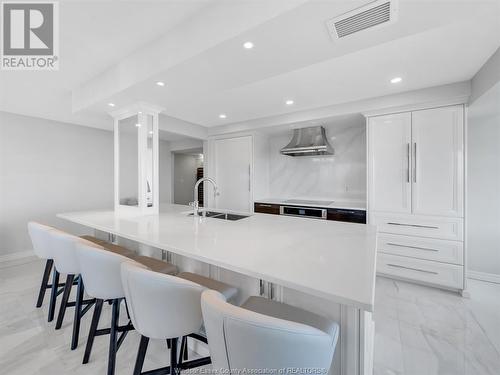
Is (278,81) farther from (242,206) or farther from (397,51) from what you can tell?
(242,206)

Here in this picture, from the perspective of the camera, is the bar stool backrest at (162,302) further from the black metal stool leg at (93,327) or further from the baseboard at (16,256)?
the baseboard at (16,256)

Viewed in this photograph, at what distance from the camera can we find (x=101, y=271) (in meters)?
1.23

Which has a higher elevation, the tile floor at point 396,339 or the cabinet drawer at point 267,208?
the cabinet drawer at point 267,208

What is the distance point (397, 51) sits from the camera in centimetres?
173

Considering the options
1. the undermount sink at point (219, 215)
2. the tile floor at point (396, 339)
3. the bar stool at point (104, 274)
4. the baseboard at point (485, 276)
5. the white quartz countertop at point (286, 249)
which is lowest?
the tile floor at point (396, 339)

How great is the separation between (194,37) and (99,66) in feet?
4.23

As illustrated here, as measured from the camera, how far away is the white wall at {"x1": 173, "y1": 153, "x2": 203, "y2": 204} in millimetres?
5948

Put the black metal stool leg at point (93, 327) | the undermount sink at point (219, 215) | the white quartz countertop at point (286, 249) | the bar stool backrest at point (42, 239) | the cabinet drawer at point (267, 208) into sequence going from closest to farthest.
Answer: the white quartz countertop at point (286, 249), the black metal stool leg at point (93, 327), the bar stool backrest at point (42, 239), the undermount sink at point (219, 215), the cabinet drawer at point (267, 208)

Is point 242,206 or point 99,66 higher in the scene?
point 99,66

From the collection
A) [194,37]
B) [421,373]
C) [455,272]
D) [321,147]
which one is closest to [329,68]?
[194,37]

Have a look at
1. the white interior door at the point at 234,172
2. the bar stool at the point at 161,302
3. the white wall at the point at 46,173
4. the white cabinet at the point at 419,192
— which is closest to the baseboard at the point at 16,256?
the white wall at the point at 46,173

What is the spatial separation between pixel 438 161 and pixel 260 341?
114 inches

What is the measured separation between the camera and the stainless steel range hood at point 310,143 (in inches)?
137

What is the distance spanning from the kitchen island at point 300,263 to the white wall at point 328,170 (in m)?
2.04
